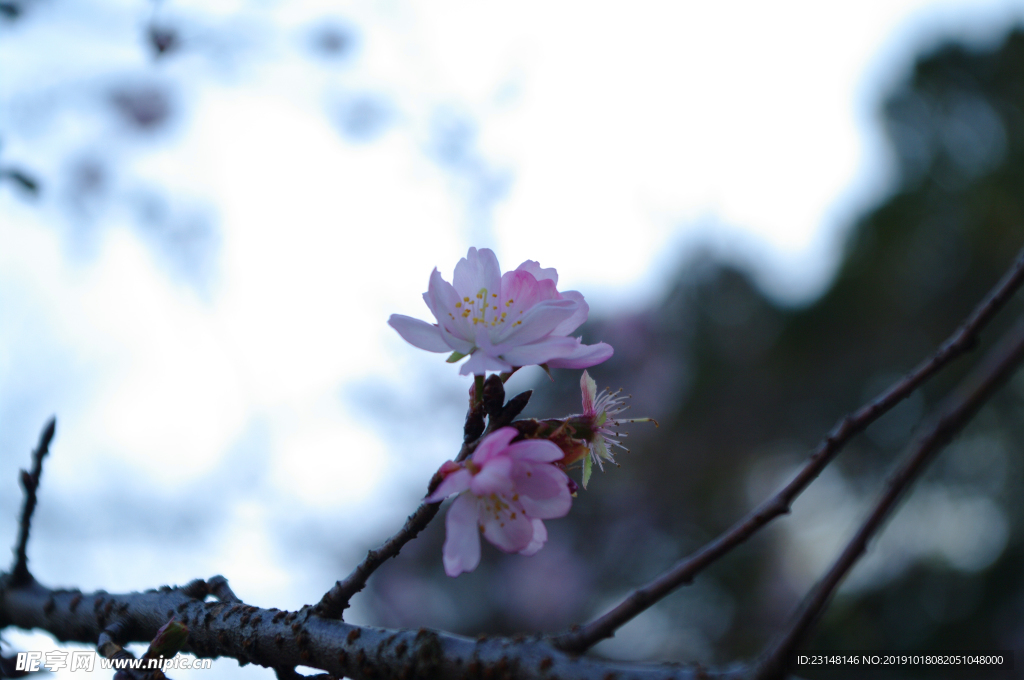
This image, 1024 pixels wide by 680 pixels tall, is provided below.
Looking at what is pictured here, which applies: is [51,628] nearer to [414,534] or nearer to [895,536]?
[414,534]

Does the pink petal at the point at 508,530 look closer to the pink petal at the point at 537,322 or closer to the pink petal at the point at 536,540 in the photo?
the pink petal at the point at 536,540

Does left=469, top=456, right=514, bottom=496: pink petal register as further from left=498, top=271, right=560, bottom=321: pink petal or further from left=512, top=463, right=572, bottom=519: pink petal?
left=498, top=271, right=560, bottom=321: pink petal

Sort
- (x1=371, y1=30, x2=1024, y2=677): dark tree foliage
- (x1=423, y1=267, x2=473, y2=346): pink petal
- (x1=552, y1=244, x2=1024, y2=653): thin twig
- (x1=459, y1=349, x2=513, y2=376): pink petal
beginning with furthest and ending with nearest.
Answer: (x1=371, y1=30, x2=1024, y2=677): dark tree foliage
(x1=423, y1=267, x2=473, y2=346): pink petal
(x1=459, y1=349, x2=513, y2=376): pink petal
(x1=552, y1=244, x2=1024, y2=653): thin twig

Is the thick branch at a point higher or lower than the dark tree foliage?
lower

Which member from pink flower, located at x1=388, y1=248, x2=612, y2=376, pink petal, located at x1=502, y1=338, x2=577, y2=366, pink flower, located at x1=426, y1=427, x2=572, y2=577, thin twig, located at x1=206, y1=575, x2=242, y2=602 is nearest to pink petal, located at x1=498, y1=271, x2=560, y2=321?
pink flower, located at x1=388, y1=248, x2=612, y2=376

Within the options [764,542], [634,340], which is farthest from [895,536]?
[634,340]

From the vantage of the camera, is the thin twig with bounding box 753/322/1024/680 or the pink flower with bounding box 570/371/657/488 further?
the pink flower with bounding box 570/371/657/488

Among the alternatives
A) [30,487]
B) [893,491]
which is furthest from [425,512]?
[30,487]
